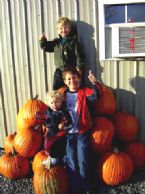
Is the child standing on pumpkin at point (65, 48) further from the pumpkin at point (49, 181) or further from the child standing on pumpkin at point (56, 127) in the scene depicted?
the pumpkin at point (49, 181)

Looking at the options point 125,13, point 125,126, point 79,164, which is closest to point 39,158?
point 79,164

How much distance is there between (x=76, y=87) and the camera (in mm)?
5430

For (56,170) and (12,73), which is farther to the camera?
(12,73)

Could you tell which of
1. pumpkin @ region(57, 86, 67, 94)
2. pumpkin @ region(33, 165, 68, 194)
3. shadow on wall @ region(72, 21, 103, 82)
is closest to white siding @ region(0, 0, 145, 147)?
shadow on wall @ region(72, 21, 103, 82)

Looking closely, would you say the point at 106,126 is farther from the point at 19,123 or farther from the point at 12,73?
the point at 12,73

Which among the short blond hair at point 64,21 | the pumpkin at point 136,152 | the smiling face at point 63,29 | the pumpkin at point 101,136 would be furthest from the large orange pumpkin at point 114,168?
the short blond hair at point 64,21

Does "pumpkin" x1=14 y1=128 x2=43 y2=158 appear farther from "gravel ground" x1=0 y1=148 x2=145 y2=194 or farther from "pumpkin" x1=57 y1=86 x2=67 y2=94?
"pumpkin" x1=57 y1=86 x2=67 y2=94

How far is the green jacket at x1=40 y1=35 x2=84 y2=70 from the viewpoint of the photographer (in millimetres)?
5715

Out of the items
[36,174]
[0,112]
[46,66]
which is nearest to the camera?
[36,174]

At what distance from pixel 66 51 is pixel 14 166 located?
6.16ft

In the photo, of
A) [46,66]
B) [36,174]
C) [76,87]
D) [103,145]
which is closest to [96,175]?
[103,145]

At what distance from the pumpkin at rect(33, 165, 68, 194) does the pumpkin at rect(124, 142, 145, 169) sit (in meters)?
1.15

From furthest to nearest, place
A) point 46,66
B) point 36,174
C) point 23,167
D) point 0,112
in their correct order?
point 0,112, point 46,66, point 23,167, point 36,174

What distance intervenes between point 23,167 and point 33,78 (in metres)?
1.48
